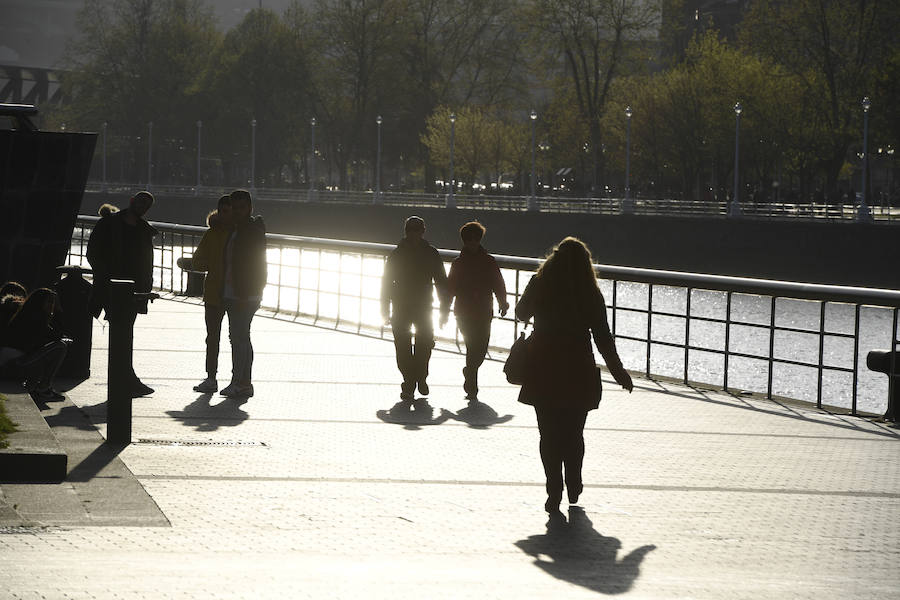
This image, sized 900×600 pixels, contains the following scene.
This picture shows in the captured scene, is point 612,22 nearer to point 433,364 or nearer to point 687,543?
point 433,364

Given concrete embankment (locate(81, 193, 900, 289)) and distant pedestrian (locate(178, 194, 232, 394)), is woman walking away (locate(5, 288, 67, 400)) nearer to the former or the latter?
distant pedestrian (locate(178, 194, 232, 394))

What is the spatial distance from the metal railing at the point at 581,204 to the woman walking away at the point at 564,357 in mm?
46282

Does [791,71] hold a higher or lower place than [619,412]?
higher

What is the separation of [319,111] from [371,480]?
3363 inches

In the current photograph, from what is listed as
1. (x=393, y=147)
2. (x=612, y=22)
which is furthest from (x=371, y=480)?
(x=393, y=147)

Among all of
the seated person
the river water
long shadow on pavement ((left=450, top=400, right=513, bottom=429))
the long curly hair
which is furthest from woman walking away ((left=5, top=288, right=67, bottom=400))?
the river water

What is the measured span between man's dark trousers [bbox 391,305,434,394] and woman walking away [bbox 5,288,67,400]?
2617 millimetres

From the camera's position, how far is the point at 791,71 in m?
66.3

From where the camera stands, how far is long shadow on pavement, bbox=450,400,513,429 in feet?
34.9

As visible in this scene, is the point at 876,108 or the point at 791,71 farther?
the point at 791,71

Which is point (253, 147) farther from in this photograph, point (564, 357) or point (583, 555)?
point (583, 555)

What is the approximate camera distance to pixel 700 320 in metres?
26.0

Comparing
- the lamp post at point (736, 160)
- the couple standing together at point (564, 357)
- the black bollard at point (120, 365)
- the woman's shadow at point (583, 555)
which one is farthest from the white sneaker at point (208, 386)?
the lamp post at point (736, 160)

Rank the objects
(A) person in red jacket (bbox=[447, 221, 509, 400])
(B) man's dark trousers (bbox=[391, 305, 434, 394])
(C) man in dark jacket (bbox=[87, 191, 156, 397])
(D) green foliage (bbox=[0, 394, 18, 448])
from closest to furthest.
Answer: (D) green foliage (bbox=[0, 394, 18, 448]), (B) man's dark trousers (bbox=[391, 305, 434, 394]), (C) man in dark jacket (bbox=[87, 191, 156, 397]), (A) person in red jacket (bbox=[447, 221, 509, 400])
